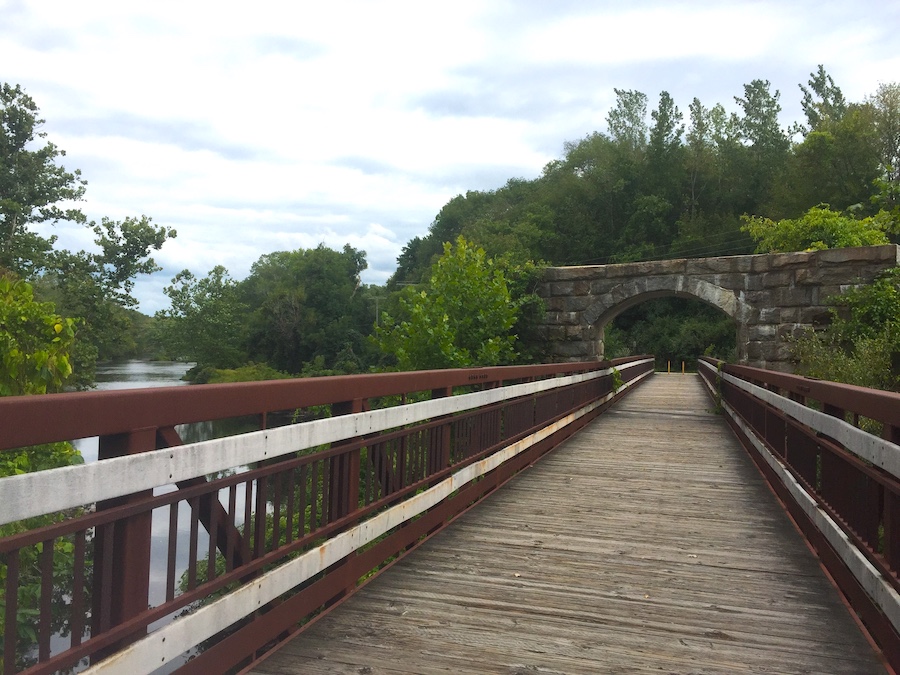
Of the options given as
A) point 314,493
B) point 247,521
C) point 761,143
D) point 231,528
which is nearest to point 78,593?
point 231,528

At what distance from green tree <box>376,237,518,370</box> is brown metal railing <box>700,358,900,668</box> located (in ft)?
43.0

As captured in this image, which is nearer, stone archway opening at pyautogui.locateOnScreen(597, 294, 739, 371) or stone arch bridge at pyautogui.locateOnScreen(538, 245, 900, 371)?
stone arch bridge at pyautogui.locateOnScreen(538, 245, 900, 371)

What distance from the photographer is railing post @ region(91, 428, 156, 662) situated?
81.7 inches

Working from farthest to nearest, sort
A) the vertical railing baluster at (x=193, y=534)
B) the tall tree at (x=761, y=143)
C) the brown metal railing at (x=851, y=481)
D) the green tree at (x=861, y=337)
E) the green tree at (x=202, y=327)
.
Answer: the green tree at (x=202, y=327), the tall tree at (x=761, y=143), the green tree at (x=861, y=337), the brown metal railing at (x=851, y=481), the vertical railing baluster at (x=193, y=534)

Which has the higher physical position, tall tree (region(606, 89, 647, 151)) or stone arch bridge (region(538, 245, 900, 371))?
tall tree (region(606, 89, 647, 151))

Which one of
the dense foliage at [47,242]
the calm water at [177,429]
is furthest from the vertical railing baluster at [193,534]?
the dense foliage at [47,242]

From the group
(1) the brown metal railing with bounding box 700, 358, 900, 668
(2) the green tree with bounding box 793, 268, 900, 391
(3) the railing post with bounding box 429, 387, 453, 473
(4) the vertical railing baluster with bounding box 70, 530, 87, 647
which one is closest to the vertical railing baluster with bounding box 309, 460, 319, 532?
(4) the vertical railing baluster with bounding box 70, 530, 87, 647

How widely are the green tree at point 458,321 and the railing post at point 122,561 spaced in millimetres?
16859

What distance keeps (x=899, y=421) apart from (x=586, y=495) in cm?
399

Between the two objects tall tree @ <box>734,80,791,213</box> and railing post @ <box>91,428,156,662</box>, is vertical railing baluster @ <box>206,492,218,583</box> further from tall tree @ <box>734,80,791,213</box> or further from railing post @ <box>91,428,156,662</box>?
tall tree @ <box>734,80,791,213</box>

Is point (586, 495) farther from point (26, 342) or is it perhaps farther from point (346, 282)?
point (346, 282)

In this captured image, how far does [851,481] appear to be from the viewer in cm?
367

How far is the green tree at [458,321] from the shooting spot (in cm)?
1945

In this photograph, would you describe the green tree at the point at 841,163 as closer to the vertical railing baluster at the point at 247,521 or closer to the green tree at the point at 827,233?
the green tree at the point at 827,233
